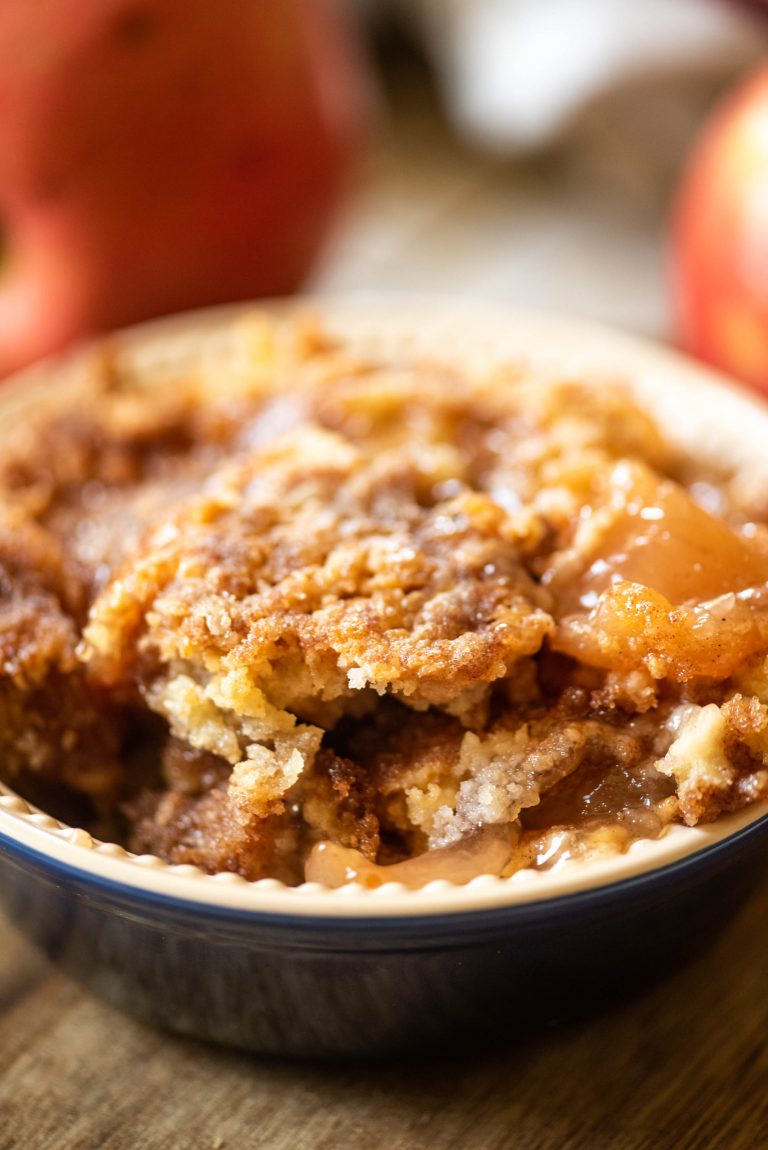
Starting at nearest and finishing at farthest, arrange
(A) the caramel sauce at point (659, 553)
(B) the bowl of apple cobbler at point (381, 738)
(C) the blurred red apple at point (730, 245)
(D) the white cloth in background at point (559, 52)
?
1. (B) the bowl of apple cobbler at point (381, 738)
2. (A) the caramel sauce at point (659, 553)
3. (C) the blurred red apple at point (730, 245)
4. (D) the white cloth in background at point (559, 52)

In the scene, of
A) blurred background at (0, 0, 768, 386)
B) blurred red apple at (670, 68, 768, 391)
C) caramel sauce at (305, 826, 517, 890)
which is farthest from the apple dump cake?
blurred background at (0, 0, 768, 386)

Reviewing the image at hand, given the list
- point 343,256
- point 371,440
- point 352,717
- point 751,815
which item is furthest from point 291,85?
point 751,815

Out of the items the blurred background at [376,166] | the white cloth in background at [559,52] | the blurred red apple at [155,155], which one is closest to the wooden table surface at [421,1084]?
the blurred background at [376,166]

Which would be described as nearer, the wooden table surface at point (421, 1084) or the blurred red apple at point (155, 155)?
the wooden table surface at point (421, 1084)

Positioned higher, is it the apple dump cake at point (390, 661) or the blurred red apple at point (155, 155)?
the blurred red apple at point (155, 155)

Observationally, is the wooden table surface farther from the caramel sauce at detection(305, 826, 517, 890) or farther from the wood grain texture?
the caramel sauce at detection(305, 826, 517, 890)

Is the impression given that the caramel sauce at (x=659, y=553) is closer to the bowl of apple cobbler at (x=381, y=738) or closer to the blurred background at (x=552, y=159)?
the bowl of apple cobbler at (x=381, y=738)
